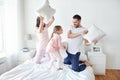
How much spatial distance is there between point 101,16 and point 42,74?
2.57 meters

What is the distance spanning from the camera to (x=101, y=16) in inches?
179

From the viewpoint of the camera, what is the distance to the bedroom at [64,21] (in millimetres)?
4301

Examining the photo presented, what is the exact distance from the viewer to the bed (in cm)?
257

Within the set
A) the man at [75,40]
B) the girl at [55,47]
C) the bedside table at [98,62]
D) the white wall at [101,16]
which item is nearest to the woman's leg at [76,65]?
the man at [75,40]

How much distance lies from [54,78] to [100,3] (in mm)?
2716

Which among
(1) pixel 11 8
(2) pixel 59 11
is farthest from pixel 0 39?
(2) pixel 59 11

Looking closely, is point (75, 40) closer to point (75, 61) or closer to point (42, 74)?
point (75, 61)

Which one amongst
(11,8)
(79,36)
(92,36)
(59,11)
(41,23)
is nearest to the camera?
(79,36)

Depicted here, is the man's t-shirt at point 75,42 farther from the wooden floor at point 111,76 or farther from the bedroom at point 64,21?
the bedroom at point 64,21

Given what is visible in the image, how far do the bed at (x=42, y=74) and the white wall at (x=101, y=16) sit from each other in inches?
71.8

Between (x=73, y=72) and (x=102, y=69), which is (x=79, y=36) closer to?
(x=73, y=72)

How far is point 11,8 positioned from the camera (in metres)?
4.32

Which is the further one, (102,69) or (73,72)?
(102,69)

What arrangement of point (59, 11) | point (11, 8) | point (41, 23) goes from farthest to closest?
point (59, 11), point (11, 8), point (41, 23)
